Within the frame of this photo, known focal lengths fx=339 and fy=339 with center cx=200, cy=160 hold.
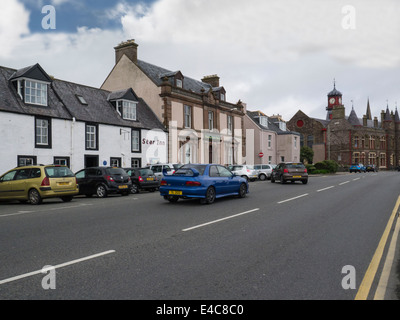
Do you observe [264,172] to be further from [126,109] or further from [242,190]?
[242,190]

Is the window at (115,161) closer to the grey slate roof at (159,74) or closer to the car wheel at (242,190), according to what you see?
the grey slate roof at (159,74)

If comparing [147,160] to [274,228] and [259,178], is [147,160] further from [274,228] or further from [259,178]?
[274,228]

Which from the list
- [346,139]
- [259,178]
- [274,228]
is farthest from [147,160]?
[346,139]

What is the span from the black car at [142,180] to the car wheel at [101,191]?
8.20 ft

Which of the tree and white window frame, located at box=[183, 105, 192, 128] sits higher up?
white window frame, located at box=[183, 105, 192, 128]

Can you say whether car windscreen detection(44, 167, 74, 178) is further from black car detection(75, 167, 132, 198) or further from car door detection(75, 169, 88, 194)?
car door detection(75, 169, 88, 194)

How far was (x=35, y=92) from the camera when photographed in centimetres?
2173

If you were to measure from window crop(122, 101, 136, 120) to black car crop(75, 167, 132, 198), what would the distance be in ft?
38.5

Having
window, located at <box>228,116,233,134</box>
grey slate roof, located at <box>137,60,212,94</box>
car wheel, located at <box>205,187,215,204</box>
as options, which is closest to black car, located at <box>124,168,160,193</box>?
car wheel, located at <box>205,187,215,204</box>

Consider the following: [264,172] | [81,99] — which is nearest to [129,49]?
[81,99]

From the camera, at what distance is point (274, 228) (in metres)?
7.87

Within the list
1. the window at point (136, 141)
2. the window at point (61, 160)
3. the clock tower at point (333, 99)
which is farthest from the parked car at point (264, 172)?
the clock tower at point (333, 99)

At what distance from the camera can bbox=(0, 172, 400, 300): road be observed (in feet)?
13.4
